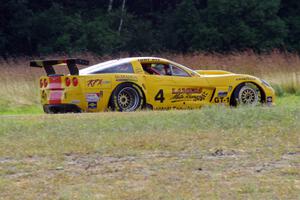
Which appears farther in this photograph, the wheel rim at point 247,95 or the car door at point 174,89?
the wheel rim at point 247,95

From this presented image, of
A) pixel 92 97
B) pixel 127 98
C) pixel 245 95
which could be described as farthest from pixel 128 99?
pixel 245 95

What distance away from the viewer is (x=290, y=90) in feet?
78.1

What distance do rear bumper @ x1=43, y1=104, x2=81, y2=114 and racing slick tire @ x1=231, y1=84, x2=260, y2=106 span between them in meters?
3.40

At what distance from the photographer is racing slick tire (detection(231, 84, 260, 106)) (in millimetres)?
17188

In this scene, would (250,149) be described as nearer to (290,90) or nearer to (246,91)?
(246,91)

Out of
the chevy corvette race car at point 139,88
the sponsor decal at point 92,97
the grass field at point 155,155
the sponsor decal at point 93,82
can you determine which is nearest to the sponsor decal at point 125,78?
the chevy corvette race car at point 139,88

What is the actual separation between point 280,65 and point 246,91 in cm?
826

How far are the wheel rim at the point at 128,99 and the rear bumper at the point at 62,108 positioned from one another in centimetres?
86

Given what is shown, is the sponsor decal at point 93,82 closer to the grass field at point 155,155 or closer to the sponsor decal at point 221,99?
the grass field at point 155,155

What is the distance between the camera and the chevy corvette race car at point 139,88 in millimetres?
15953

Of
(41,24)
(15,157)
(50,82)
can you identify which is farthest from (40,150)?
(41,24)

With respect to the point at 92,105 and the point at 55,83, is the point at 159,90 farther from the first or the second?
the point at 55,83

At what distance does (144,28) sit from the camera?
4831cm

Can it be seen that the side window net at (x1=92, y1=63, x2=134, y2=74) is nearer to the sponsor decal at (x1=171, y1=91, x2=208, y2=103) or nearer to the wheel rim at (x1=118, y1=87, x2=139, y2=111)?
the wheel rim at (x1=118, y1=87, x2=139, y2=111)
